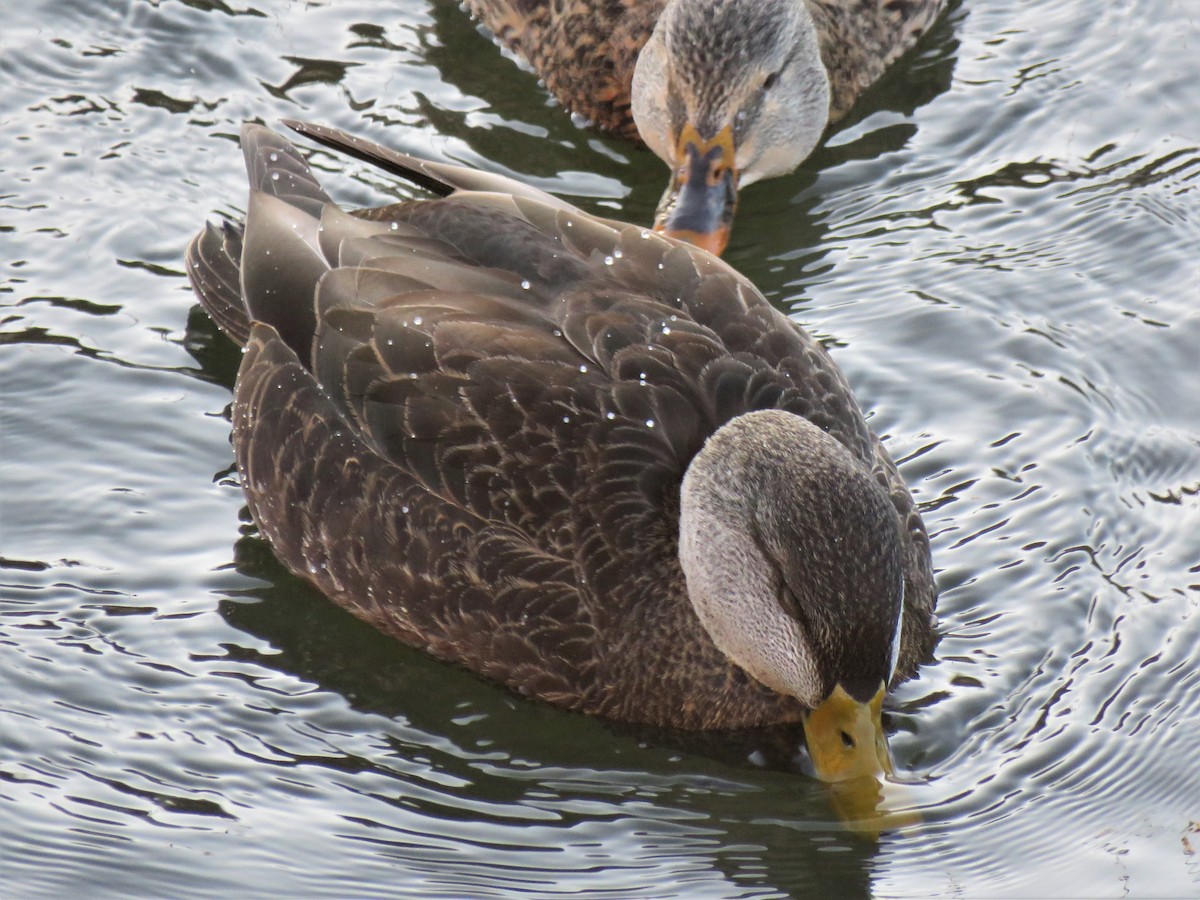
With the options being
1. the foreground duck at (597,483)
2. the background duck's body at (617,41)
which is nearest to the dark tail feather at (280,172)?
the foreground duck at (597,483)

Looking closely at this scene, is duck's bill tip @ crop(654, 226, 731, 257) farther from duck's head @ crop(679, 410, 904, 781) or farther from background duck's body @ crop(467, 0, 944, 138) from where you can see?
duck's head @ crop(679, 410, 904, 781)

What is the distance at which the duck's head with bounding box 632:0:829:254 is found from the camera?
344 inches

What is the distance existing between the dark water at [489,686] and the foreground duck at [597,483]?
255 mm

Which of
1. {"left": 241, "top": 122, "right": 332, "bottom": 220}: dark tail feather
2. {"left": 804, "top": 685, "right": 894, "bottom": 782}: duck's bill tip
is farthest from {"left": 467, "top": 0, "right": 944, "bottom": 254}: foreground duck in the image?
{"left": 804, "top": 685, "right": 894, "bottom": 782}: duck's bill tip

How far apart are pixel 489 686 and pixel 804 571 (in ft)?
4.33

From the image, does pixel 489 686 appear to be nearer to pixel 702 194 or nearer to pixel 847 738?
pixel 847 738

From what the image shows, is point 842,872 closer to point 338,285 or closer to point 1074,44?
point 338,285

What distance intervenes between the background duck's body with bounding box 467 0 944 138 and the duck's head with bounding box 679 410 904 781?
377 centimetres

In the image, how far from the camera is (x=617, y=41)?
9.50 meters

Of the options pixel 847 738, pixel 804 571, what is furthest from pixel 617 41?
pixel 847 738

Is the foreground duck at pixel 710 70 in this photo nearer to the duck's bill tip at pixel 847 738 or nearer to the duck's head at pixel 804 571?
the duck's head at pixel 804 571

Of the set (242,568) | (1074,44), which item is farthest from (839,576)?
(1074,44)

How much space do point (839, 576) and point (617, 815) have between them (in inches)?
41.3

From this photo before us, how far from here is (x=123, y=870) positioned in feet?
19.2
